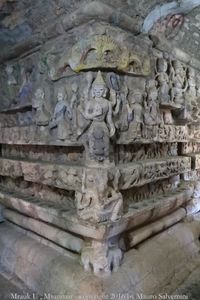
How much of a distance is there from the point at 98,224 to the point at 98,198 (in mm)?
252

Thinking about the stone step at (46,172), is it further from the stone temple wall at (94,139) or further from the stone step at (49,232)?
the stone step at (49,232)

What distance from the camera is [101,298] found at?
2.42 metres

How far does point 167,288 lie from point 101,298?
862 millimetres

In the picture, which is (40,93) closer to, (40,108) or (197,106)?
(40,108)

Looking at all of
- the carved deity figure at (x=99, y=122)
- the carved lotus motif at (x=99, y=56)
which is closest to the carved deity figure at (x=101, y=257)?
the carved deity figure at (x=99, y=122)

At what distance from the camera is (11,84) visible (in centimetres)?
410

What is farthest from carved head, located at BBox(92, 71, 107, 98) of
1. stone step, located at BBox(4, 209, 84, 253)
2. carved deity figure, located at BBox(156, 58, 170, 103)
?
stone step, located at BBox(4, 209, 84, 253)

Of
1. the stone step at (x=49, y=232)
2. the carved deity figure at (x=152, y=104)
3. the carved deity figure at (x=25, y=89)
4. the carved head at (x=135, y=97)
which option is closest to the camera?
the stone step at (x=49, y=232)

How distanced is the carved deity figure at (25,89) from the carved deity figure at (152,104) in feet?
5.51

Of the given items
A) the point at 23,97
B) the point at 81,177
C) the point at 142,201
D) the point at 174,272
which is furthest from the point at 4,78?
the point at 174,272

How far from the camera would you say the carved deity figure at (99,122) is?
2.59 metres

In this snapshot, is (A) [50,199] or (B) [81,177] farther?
(A) [50,199]

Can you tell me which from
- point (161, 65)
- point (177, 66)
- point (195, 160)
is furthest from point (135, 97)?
point (195, 160)

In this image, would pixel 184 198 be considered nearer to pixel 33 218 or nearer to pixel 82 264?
pixel 82 264
